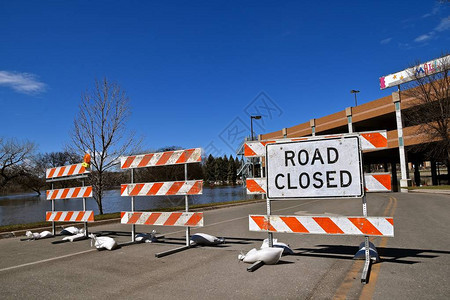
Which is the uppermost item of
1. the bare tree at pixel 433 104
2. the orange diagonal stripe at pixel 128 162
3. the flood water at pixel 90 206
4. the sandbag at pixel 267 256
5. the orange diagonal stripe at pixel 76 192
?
the bare tree at pixel 433 104

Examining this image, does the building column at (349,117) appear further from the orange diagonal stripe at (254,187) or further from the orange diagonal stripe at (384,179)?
the orange diagonal stripe at (254,187)

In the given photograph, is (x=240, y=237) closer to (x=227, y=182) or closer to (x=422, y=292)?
(x=422, y=292)

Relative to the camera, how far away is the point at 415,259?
209 inches

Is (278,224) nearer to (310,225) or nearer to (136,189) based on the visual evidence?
(310,225)

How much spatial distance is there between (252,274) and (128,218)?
411 centimetres

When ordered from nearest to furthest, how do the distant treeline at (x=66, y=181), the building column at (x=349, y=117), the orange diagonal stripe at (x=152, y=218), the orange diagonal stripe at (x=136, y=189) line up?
1. the orange diagonal stripe at (x=152, y=218)
2. the orange diagonal stripe at (x=136, y=189)
3. the distant treeline at (x=66, y=181)
4. the building column at (x=349, y=117)

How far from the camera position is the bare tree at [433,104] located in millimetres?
32956

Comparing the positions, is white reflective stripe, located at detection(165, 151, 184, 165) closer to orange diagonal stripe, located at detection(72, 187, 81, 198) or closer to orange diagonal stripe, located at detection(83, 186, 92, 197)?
orange diagonal stripe, located at detection(83, 186, 92, 197)

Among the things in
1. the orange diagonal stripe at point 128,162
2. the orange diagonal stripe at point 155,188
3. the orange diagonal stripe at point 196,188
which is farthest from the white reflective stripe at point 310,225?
the orange diagonal stripe at point 128,162

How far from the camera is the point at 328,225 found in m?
5.10

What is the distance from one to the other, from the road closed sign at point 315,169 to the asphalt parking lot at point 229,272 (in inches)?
47.2

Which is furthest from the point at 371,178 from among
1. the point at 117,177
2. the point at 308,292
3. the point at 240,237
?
the point at 117,177

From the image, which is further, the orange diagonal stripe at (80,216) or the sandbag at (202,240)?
the orange diagonal stripe at (80,216)

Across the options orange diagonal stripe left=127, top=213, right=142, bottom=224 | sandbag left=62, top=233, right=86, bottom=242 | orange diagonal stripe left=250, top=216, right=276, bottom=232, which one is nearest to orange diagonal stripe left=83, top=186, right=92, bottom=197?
sandbag left=62, top=233, right=86, bottom=242
